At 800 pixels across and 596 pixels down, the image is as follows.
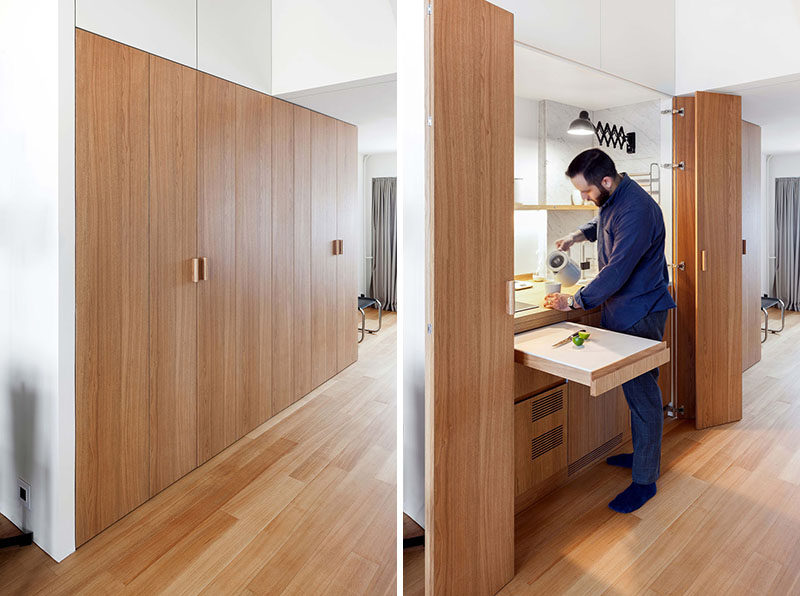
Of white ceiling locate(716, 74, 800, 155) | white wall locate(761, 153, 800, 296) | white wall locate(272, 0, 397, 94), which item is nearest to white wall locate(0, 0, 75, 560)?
white wall locate(272, 0, 397, 94)

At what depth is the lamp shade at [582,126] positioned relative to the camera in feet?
8.21

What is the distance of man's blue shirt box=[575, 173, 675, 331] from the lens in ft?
6.65

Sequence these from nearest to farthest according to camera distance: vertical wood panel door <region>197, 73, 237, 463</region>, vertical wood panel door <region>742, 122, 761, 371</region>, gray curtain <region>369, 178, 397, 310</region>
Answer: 1. vertical wood panel door <region>197, 73, 237, 463</region>
2. gray curtain <region>369, 178, 397, 310</region>
3. vertical wood panel door <region>742, 122, 761, 371</region>

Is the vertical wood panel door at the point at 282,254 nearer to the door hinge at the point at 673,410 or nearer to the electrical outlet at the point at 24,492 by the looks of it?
the electrical outlet at the point at 24,492

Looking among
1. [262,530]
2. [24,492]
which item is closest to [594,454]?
[262,530]

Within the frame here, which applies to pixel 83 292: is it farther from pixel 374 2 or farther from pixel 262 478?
pixel 374 2

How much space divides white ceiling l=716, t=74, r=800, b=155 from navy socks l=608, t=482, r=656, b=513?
2064mm

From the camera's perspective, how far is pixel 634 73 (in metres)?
2.48

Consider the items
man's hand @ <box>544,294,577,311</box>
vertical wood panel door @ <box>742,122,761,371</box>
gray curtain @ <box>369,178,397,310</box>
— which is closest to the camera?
man's hand @ <box>544,294,577,311</box>

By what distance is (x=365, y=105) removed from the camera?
2861mm

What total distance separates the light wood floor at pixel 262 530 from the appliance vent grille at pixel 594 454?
80 cm

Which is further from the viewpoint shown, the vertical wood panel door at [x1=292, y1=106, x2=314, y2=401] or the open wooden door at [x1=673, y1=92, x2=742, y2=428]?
the vertical wood panel door at [x1=292, y1=106, x2=314, y2=401]

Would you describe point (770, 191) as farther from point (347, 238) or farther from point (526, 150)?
point (347, 238)

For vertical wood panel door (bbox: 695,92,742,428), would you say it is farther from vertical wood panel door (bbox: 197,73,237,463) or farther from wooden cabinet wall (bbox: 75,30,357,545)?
vertical wood panel door (bbox: 197,73,237,463)
